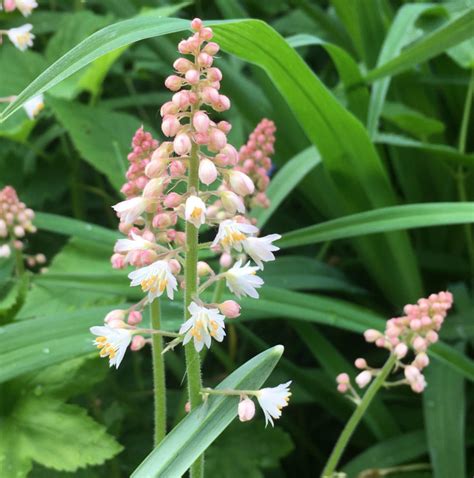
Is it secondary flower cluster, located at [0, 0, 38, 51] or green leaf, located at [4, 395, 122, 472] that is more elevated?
secondary flower cluster, located at [0, 0, 38, 51]

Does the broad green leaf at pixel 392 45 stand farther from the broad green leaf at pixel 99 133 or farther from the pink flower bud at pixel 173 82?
the pink flower bud at pixel 173 82

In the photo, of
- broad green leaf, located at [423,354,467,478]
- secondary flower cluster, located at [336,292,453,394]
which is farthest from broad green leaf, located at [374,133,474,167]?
secondary flower cluster, located at [336,292,453,394]

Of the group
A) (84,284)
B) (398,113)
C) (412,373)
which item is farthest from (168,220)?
(398,113)

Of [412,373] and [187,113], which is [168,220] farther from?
[412,373]

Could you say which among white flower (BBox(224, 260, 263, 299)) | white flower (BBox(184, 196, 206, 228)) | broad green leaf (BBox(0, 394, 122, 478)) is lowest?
broad green leaf (BBox(0, 394, 122, 478))

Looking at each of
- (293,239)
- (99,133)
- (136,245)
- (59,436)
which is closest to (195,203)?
(136,245)

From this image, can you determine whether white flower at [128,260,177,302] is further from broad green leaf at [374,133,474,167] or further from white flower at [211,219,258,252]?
broad green leaf at [374,133,474,167]
